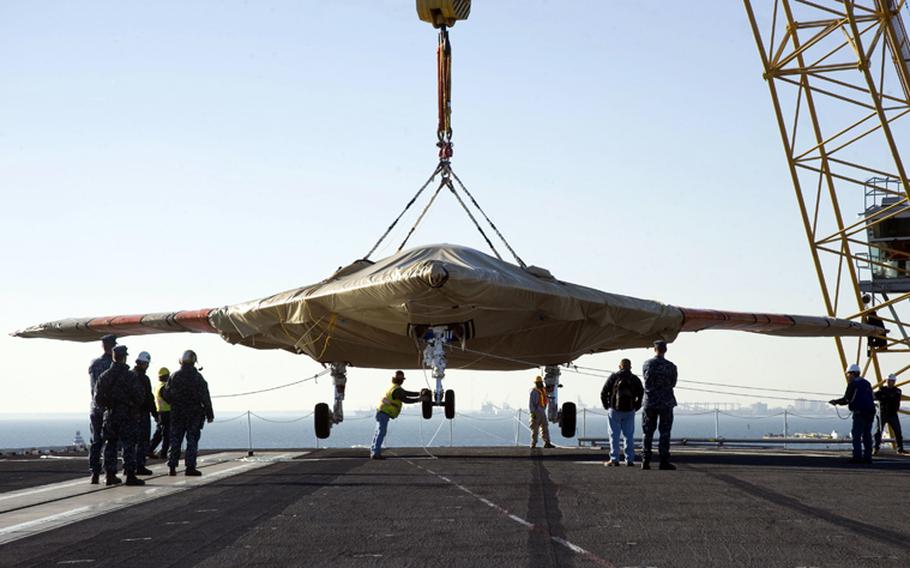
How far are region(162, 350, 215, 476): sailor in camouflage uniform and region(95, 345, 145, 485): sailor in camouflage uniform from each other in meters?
1.45

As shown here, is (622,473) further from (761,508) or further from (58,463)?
(58,463)

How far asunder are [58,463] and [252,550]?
587 inches

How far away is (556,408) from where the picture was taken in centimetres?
2508

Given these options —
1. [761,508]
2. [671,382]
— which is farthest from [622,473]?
[761,508]

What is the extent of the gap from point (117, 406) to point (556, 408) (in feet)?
39.4

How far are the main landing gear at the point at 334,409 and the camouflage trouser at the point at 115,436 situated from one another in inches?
356

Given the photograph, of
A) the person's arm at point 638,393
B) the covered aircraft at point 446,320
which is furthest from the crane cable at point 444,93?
the person's arm at point 638,393

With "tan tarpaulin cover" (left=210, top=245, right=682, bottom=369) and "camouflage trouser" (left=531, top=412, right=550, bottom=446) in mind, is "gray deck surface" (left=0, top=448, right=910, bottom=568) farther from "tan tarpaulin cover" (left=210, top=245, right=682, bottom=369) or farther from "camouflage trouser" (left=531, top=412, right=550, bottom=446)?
"camouflage trouser" (left=531, top=412, right=550, bottom=446)

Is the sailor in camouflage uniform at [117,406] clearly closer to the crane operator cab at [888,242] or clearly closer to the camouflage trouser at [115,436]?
the camouflage trouser at [115,436]

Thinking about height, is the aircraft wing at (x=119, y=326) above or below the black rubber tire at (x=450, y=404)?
above

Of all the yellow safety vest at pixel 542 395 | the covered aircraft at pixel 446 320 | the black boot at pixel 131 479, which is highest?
the covered aircraft at pixel 446 320

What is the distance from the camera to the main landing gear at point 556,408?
24891mm

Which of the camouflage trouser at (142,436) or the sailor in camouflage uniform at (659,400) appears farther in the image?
the sailor in camouflage uniform at (659,400)

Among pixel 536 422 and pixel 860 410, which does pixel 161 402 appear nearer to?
pixel 536 422
